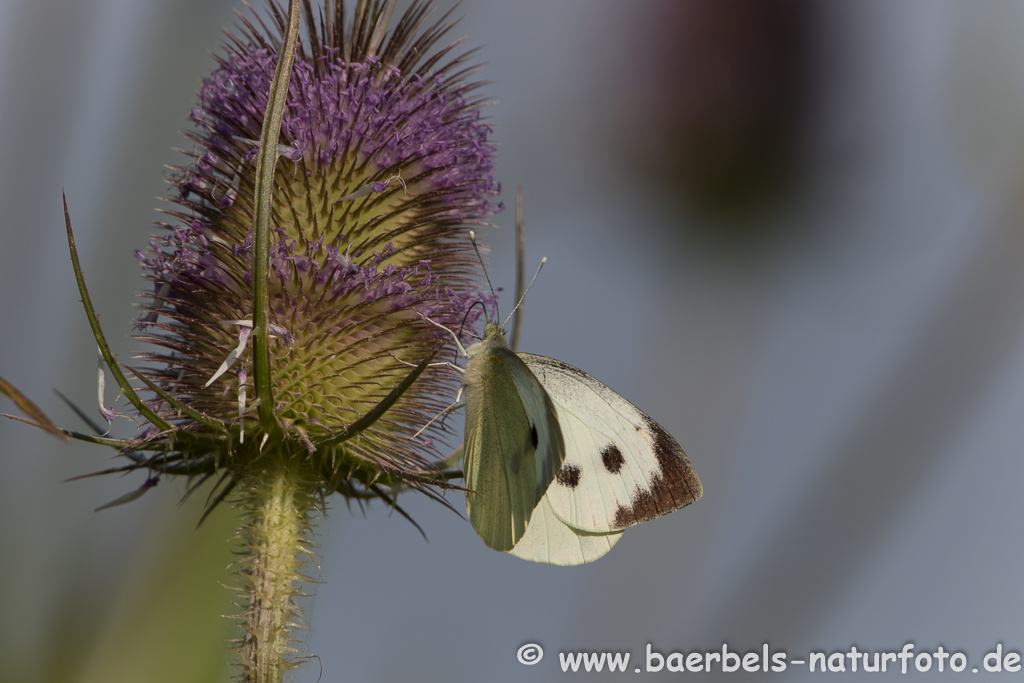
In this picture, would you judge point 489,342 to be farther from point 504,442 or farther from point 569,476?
point 569,476

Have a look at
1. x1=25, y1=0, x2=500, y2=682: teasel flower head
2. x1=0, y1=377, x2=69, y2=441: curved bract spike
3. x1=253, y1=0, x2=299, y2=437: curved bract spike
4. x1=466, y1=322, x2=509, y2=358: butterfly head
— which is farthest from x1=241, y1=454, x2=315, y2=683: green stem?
x1=0, y1=377, x2=69, y2=441: curved bract spike

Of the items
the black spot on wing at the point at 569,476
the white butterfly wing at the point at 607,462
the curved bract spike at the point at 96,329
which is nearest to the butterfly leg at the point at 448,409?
the white butterfly wing at the point at 607,462

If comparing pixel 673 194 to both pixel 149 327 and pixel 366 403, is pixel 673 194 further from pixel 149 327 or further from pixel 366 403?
pixel 149 327

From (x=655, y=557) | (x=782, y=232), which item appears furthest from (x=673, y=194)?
(x=655, y=557)

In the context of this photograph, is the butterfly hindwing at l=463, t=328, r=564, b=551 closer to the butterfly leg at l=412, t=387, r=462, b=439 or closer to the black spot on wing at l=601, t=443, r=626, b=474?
the butterfly leg at l=412, t=387, r=462, b=439

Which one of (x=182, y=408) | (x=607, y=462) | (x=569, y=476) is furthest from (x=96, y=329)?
(x=607, y=462)

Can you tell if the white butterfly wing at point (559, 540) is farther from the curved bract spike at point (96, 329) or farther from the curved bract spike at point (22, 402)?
the curved bract spike at point (22, 402)
